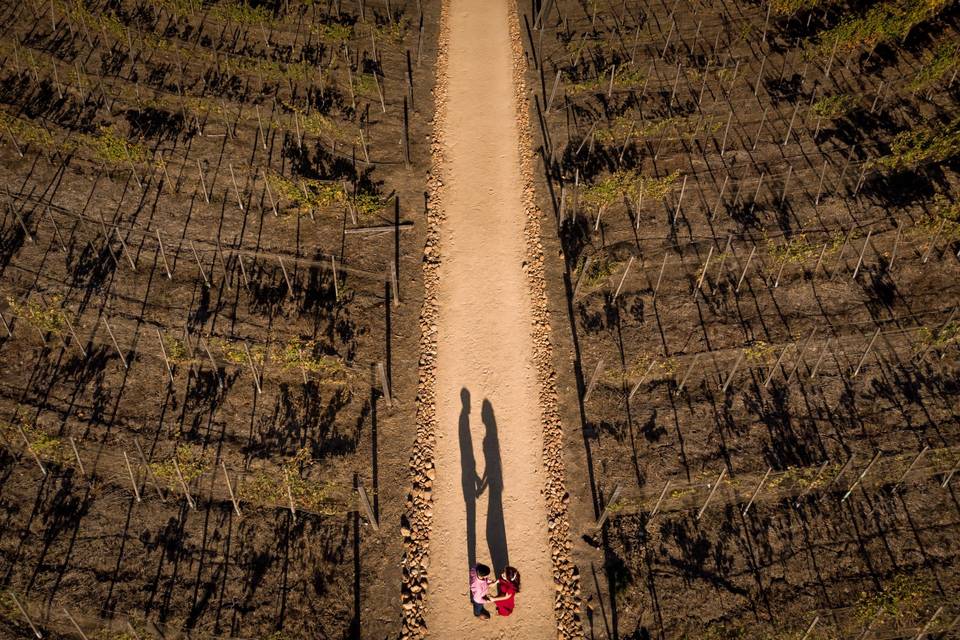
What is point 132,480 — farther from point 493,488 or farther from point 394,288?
point 493,488

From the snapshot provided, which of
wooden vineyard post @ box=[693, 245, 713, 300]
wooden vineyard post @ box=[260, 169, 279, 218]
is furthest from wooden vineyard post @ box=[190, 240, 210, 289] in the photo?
wooden vineyard post @ box=[693, 245, 713, 300]

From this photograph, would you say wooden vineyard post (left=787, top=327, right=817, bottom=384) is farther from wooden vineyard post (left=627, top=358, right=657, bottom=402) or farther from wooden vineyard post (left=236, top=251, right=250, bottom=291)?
wooden vineyard post (left=236, top=251, right=250, bottom=291)

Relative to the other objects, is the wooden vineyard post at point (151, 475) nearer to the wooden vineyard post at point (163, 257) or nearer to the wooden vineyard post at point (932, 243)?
the wooden vineyard post at point (163, 257)

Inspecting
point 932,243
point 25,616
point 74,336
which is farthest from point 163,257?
point 932,243

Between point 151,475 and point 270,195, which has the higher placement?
point 270,195

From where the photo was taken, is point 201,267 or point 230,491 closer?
point 230,491

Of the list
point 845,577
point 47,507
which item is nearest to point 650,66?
point 845,577

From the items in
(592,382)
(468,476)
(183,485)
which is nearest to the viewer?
(183,485)
